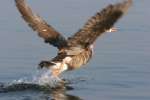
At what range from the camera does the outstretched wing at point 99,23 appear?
13898 mm

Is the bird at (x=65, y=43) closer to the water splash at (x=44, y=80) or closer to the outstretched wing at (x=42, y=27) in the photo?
the outstretched wing at (x=42, y=27)

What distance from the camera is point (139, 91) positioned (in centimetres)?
1456

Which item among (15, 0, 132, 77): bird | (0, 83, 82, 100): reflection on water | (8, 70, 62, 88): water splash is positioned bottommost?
(0, 83, 82, 100): reflection on water

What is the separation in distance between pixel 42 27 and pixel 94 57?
258cm

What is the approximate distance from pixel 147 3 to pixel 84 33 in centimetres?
1005

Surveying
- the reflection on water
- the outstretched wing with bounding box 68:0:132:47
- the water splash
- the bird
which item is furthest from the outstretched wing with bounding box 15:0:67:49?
the reflection on water

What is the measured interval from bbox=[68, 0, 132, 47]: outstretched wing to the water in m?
0.91

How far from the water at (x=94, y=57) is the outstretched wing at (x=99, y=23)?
912 mm

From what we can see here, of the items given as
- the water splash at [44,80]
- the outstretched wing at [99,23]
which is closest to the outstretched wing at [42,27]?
the outstretched wing at [99,23]

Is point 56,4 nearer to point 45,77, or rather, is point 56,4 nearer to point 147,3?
point 147,3

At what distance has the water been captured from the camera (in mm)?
14625

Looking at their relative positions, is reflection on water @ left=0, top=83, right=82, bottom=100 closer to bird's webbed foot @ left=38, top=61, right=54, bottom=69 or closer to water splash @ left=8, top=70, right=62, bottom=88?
water splash @ left=8, top=70, right=62, bottom=88

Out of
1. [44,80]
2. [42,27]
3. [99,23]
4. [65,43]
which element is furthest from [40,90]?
[99,23]

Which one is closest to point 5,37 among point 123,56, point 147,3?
point 123,56
